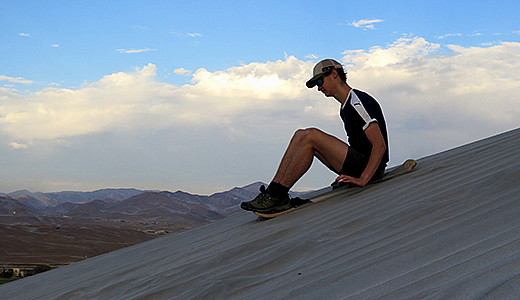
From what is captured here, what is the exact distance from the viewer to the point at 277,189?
318 cm

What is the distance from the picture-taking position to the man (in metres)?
3.10

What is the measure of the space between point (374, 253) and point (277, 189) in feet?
4.89

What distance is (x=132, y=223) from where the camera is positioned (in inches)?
4067

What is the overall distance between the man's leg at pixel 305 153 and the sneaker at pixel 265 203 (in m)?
0.14

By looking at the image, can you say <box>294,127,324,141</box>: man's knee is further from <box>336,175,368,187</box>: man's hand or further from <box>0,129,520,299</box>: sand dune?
<box>0,129,520,299</box>: sand dune

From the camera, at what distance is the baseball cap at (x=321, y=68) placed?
Answer: 3280 mm

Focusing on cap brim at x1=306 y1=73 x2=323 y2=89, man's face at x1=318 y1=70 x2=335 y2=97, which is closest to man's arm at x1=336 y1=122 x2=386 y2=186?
man's face at x1=318 y1=70 x2=335 y2=97

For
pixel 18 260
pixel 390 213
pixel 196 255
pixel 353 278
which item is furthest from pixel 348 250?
pixel 18 260

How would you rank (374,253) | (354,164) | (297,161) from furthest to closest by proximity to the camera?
(354,164) < (297,161) < (374,253)

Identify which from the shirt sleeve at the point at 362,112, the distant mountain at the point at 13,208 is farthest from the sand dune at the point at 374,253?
the distant mountain at the point at 13,208

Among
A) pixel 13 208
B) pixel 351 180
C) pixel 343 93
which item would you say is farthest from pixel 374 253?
pixel 13 208

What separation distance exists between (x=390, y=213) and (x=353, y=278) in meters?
0.91

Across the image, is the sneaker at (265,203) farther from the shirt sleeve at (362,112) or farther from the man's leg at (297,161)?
the shirt sleeve at (362,112)

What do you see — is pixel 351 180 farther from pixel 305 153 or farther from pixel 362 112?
pixel 362 112
